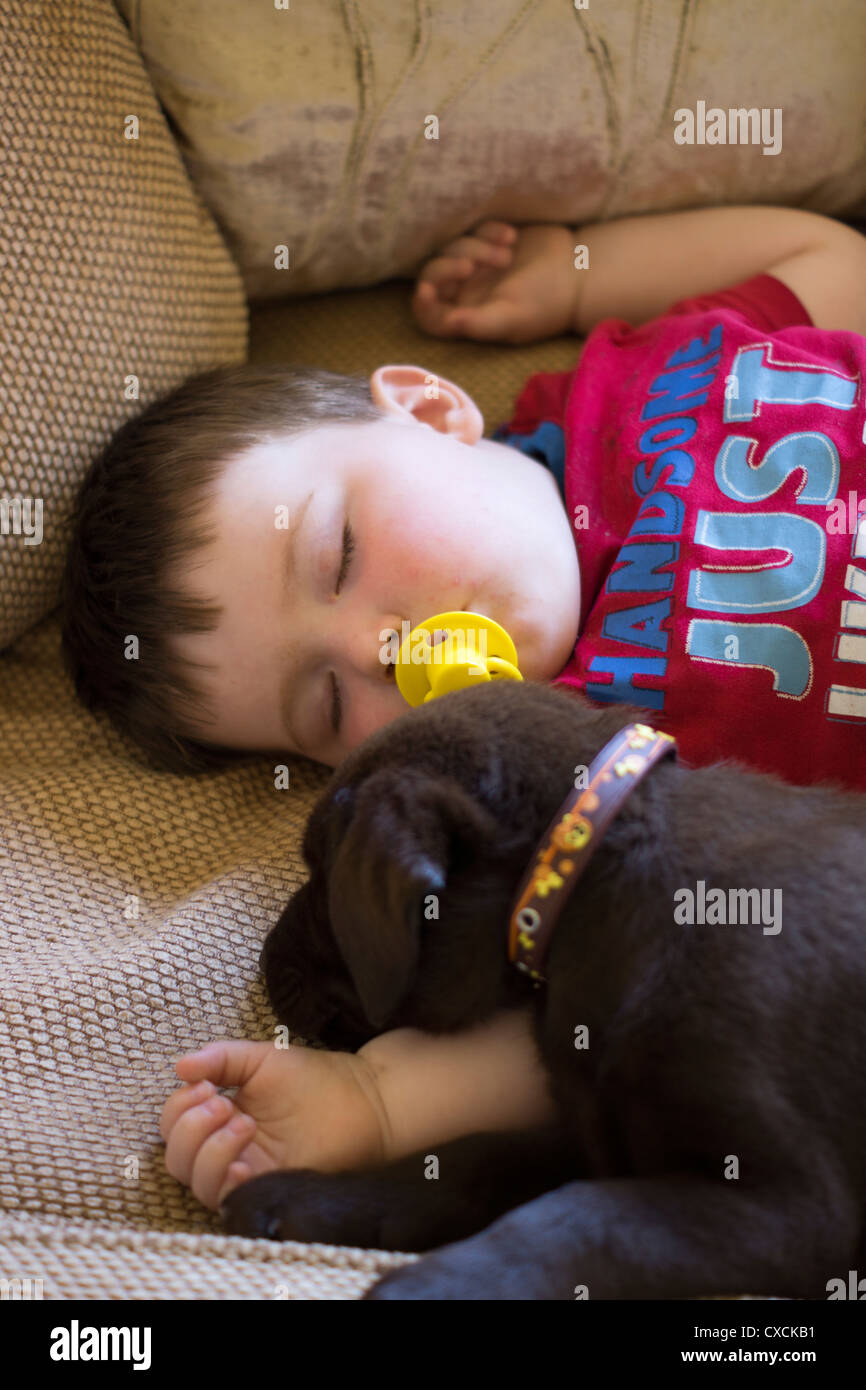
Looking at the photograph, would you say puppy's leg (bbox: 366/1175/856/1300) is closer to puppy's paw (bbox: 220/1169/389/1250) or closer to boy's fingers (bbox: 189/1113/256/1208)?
puppy's paw (bbox: 220/1169/389/1250)

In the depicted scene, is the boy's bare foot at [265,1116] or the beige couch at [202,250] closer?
the boy's bare foot at [265,1116]

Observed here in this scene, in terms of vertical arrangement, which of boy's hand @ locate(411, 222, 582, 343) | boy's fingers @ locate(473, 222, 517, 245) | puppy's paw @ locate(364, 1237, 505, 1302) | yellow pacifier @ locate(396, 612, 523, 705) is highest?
boy's fingers @ locate(473, 222, 517, 245)

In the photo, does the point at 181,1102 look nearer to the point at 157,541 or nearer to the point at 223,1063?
the point at 223,1063

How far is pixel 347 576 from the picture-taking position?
1395mm

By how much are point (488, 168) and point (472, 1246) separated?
57.9 inches

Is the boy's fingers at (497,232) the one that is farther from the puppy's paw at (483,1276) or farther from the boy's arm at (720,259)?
the puppy's paw at (483,1276)

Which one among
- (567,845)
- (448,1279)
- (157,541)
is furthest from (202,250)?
(448,1279)

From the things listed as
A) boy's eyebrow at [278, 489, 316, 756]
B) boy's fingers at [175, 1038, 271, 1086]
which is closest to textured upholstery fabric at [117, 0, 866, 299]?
boy's eyebrow at [278, 489, 316, 756]

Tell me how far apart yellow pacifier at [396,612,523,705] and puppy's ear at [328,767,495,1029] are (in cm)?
31

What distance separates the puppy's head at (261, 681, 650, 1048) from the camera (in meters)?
0.93

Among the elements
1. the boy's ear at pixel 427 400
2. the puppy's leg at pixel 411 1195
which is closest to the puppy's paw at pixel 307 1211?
the puppy's leg at pixel 411 1195

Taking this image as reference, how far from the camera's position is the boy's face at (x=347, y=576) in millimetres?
1373

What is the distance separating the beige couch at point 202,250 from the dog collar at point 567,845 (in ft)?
1.23

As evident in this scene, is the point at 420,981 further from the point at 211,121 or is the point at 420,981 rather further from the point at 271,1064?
the point at 211,121
